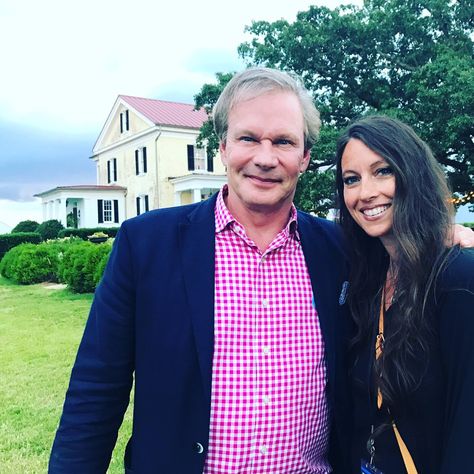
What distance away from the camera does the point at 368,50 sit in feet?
64.1

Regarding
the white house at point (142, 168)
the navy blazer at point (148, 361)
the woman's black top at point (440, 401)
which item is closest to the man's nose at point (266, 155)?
the navy blazer at point (148, 361)

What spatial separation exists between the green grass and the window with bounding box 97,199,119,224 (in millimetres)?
26434

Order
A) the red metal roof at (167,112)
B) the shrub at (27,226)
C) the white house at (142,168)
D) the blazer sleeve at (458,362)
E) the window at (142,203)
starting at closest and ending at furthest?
1. the blazer sleeve at (458,362)
2. the white house at (142,168)
3. the red metal roof at (167,112)
4. the shrub at (27,226)
5. the window at (142,203)

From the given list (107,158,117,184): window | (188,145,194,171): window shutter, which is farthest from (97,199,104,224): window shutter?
(188,145,194,171): window shutter

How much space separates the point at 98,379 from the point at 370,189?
136 centimetres

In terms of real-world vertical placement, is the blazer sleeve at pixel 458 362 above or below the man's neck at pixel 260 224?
below

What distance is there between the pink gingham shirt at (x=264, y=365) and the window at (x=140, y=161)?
119 ft

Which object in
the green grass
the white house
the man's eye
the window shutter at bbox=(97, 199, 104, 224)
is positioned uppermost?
the white house

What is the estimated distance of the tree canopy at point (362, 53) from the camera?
1875 centimetres

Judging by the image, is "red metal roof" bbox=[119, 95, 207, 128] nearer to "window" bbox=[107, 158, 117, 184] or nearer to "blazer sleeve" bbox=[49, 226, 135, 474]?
"window" bbox=[107, 158, 117, 184]

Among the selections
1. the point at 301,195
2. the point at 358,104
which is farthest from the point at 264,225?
the point at 358,104

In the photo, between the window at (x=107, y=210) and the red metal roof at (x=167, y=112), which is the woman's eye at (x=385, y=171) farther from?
the window at (x=107, y=210)

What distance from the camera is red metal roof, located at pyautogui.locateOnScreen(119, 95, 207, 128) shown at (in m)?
36.4

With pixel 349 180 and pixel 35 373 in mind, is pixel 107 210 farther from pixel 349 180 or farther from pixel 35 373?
pixel 349 180
